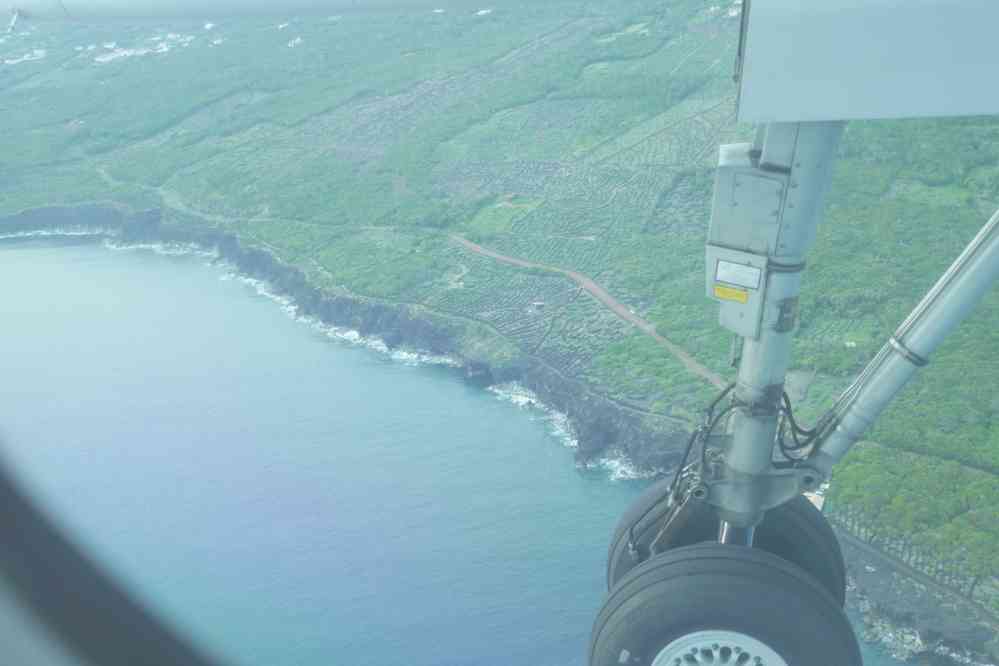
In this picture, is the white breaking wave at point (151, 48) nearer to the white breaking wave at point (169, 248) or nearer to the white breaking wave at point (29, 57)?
the white breaking wave at point (29, 57)

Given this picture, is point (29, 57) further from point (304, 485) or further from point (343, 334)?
point (304, 485)

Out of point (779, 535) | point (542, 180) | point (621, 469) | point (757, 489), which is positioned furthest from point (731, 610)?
point (542, 180)

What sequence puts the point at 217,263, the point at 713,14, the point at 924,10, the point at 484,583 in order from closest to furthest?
1. the point at 924,10
2. the point at 484,583
3. the point at 217,263
4. the point at 713,14

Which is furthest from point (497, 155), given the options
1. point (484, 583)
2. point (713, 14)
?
point (484, 583)

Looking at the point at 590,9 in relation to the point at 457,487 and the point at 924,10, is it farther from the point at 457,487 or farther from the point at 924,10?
the point at 924,10

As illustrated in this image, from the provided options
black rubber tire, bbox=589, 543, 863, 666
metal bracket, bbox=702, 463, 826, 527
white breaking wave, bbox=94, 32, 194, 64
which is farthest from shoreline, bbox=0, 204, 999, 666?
white breaking wave, bbox=94, 32, 194, 64

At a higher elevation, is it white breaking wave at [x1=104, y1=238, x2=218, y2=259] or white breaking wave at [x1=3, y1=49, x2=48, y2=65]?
white breaking wave at [x1=3, y1=49, x2=48, y2=65]

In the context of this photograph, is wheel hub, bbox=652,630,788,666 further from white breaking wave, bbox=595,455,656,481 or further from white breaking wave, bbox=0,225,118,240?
white breaking wave, bbox=0,225,118,240
